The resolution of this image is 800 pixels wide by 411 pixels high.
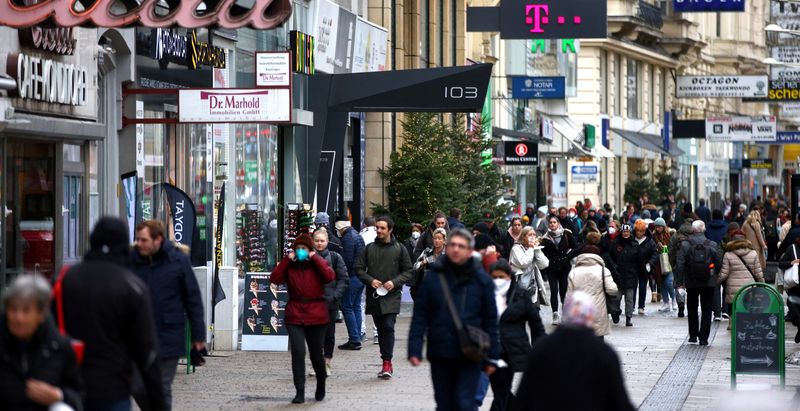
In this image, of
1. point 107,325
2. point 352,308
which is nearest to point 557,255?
point 352,308

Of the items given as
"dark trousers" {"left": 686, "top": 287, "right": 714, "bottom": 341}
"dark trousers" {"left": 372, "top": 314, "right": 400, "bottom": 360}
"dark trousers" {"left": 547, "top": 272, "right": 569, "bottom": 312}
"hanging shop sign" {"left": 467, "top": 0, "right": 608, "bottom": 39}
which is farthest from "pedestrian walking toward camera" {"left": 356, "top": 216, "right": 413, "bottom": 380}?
"hanging shop sign" {"left": 467, "top": 0, "right": 608, "bottom": 39}

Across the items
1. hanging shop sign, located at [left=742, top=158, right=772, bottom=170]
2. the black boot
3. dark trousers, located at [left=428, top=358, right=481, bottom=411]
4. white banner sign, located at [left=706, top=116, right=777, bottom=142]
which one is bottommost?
the black boot

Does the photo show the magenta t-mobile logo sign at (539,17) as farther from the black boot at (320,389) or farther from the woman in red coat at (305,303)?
the black boot at (320,389)

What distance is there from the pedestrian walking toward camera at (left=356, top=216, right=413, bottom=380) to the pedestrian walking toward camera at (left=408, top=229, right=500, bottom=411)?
5.79 m

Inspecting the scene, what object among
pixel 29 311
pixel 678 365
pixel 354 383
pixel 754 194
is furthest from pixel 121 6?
pixel 754 194

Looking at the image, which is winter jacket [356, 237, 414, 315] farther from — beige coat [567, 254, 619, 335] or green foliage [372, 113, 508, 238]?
green foliage [372, 113, 508, 238]

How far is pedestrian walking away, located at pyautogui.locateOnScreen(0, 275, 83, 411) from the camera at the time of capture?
299 inches

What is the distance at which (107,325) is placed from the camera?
8695 mm

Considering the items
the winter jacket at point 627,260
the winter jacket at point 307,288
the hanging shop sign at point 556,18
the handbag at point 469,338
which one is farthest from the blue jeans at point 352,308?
the handbag at point 469,338

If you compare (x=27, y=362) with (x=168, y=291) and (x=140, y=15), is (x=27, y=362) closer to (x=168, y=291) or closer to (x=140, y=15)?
(x=168, y=291)

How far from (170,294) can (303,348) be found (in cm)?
379

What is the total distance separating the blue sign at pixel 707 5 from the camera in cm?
3008

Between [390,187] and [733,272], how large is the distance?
1099cm

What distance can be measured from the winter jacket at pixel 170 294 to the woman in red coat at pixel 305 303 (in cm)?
361
